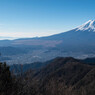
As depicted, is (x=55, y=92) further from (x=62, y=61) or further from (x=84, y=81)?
(x=62, y=61)

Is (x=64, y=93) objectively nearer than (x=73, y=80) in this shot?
Yes

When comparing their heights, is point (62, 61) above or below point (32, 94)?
below

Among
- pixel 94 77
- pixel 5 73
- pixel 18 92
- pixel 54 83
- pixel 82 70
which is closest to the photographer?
pixel 18 92

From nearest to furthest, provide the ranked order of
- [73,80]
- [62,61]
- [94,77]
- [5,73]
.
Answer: [5,73] → [94,77] → [73,80] → [62,61]

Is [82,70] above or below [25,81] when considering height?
below

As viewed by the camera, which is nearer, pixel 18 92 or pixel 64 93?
pixel 18 92

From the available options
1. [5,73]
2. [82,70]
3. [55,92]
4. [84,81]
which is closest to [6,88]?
[5,73]

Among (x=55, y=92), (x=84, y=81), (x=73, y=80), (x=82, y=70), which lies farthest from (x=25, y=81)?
(x=82, y=70)

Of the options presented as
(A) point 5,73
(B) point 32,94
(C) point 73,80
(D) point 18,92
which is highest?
(A) point 5,73

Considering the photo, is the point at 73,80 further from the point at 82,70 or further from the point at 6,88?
the point at 6,88
